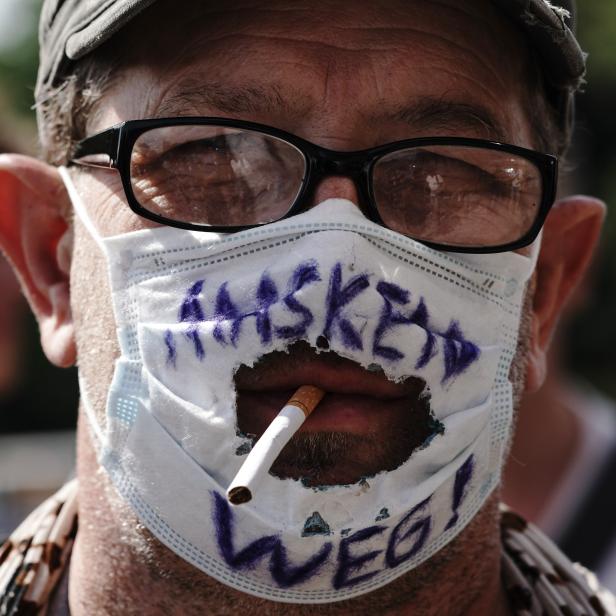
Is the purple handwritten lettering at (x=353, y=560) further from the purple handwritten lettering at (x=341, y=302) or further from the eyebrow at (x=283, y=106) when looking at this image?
the eyebrow at (x=283, y=106)

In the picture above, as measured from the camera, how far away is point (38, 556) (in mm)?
2521

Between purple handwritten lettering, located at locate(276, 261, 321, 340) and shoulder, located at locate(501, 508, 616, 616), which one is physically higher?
purple handwritten lettering, located at locate(276, 261, 321, 340)

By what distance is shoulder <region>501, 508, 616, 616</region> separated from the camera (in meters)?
2.48

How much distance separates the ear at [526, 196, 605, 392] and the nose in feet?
2.17

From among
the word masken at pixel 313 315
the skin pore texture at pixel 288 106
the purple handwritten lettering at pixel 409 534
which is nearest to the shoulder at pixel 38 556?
the skin pore texture at pixel 288 106

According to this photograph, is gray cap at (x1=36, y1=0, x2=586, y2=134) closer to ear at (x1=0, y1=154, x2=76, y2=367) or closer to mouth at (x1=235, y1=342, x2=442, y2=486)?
ear at (x1=0, y1=154, x2=76, y2=367)

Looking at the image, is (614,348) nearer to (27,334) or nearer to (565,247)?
(27,334)

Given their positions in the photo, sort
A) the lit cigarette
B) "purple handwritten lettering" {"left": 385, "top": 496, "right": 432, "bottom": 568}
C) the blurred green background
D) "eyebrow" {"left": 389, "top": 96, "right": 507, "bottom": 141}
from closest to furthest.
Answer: the lit cigarette
"purple handwritten lettering" {"left": 385, "top": 496, "right": 432, "bottom": 568}
"eyebrow" {"left": 389, "top": 96, "right": 507, "bottom": 141}
the blurred green background

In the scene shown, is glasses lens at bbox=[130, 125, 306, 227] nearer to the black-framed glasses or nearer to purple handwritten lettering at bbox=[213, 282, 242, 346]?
the black-framed glasses

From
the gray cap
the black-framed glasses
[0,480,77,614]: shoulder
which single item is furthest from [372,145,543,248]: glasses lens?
[0,480,77,614]: shoulder

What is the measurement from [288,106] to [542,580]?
4.40 ft

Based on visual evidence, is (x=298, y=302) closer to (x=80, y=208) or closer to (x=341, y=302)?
(x=341, y=302)

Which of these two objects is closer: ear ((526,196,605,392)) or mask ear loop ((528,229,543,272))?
mask ear loop ((528,229,543,272))

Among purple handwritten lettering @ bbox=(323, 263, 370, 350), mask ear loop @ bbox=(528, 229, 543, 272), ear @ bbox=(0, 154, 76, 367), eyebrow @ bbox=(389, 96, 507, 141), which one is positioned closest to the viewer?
purple handwritten lettering @ bbox=(323, 263, 370, 350)
